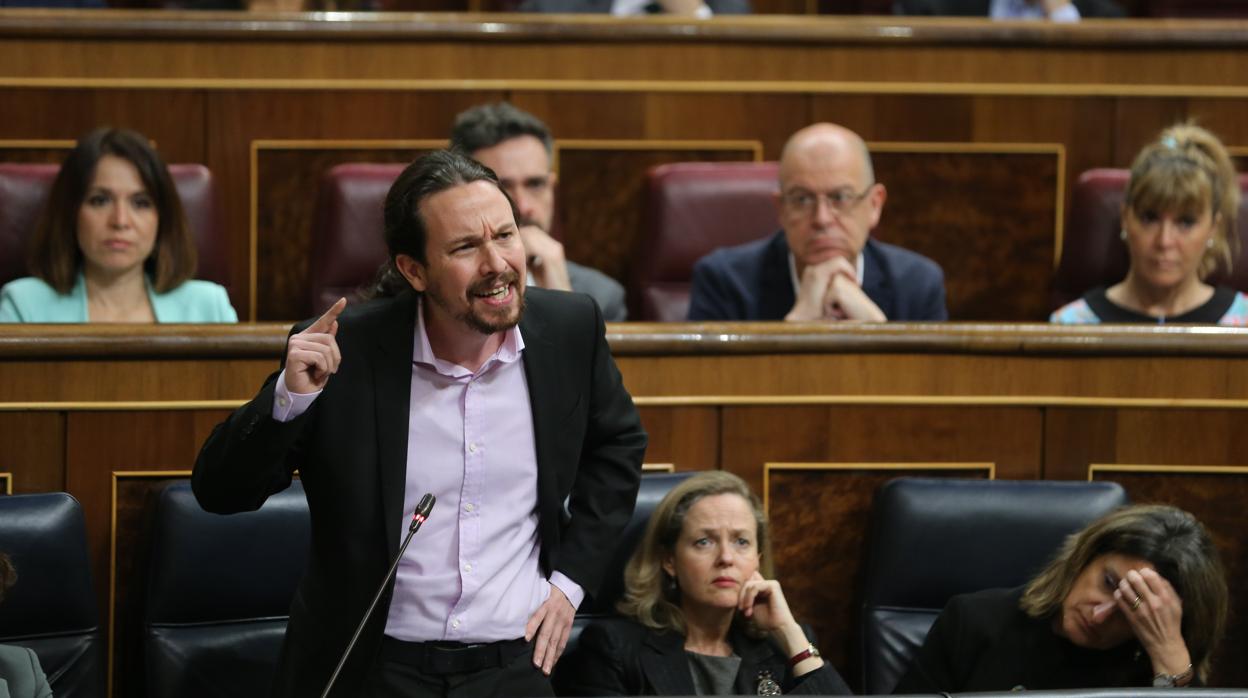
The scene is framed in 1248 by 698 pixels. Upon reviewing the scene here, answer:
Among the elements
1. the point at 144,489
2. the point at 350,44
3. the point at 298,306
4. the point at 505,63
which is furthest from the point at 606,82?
the point at 144,489

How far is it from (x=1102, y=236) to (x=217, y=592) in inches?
35.7

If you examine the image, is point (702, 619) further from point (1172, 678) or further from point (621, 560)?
point (1172, 678)

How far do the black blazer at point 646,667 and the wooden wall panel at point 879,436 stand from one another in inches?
5.6

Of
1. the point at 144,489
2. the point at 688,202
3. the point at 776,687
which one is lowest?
the point at 776,687

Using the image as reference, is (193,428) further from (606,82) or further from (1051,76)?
(1051,76)

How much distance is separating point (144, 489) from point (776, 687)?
426mm

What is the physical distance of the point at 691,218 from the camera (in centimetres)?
151

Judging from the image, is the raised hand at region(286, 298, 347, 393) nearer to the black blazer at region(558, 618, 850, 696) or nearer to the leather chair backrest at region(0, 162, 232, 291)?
the black blazer at region(558, 618, 850, 696)

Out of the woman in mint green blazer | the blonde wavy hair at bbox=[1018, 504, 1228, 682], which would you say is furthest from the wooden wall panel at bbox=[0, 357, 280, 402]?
the blonde wavy hair at bbox=[1018, 504, 1228, 682]

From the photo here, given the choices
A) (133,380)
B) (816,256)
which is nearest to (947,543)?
(816,256)

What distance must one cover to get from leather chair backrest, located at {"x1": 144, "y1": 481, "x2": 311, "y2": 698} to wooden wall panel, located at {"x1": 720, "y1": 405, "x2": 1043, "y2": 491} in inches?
12.1

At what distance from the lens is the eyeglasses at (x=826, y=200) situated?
135cm

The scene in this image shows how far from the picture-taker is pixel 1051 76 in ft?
5.40

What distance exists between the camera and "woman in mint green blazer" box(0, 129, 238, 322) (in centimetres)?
135
